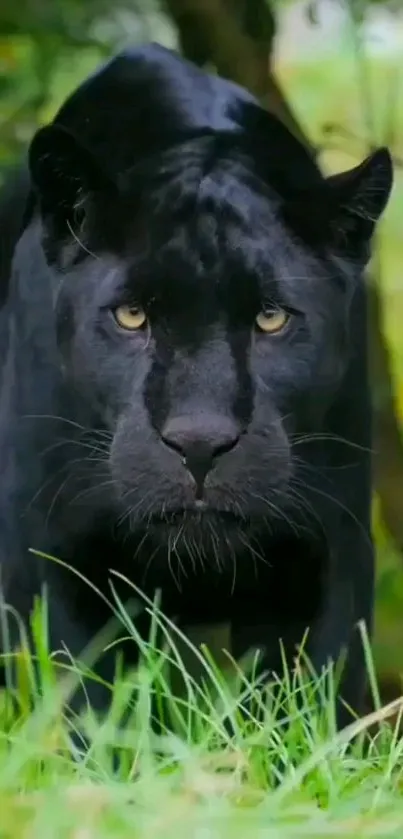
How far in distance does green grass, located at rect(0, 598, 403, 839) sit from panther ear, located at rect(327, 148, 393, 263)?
43 cm

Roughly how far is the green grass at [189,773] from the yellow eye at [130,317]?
278 mm

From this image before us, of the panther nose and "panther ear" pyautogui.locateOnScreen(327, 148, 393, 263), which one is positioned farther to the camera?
"panther ear" pyautogui.locateOnScreen(327, 148, 393, 263)

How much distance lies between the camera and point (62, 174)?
1.33 m

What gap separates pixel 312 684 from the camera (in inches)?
53.2

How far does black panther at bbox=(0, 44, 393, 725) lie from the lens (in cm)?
131

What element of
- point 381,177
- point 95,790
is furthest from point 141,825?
point 381,177

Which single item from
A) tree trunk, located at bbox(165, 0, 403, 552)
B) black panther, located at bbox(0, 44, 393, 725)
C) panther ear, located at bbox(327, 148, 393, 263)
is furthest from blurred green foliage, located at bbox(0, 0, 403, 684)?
panther ear, located at bbox(327, 148, 393, 263)

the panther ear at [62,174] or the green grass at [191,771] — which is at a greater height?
the panther ear at [62,174]

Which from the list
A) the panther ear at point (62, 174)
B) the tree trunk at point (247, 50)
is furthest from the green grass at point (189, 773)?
the tree trunk at point (247, 50)

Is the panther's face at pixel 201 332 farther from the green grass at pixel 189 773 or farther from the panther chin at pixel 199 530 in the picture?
the green grass at pixel 189 773

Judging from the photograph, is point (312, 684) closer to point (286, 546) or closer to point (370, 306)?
point (286, 546)

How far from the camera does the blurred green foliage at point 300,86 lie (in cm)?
179

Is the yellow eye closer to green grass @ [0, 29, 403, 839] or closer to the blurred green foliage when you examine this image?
green grass @ [0, 29, 403, 839]

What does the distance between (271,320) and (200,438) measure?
155mm
